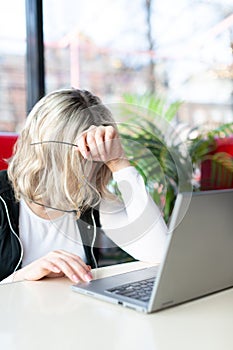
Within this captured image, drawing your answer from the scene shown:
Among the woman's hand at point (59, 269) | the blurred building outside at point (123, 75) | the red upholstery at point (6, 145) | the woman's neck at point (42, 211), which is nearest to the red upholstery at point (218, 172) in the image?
the blurred building outside at point (123, 75)

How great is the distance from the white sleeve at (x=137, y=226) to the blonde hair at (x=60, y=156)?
61 millimetres

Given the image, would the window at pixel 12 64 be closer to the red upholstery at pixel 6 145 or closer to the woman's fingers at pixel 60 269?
the red upholstery at pixel 6 145

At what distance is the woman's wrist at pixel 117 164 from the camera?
1289 mm

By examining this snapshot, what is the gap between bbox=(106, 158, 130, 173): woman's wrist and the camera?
4.23ft

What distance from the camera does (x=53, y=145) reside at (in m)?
1.16

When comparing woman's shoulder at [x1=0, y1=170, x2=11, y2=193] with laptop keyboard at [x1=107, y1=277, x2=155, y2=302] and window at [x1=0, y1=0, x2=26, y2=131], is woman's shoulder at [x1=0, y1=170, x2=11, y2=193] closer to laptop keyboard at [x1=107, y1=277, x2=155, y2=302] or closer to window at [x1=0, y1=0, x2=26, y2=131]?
laptop keyboard at [x1=107, y1=277, x2=155, y2=302]

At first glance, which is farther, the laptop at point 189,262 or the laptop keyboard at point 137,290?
the laptop keyboard at point 137,290

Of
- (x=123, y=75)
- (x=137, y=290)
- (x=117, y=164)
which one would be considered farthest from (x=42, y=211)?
(x=123, y=75)

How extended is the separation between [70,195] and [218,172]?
2368 mm

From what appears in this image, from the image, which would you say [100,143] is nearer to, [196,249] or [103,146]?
[103,146]

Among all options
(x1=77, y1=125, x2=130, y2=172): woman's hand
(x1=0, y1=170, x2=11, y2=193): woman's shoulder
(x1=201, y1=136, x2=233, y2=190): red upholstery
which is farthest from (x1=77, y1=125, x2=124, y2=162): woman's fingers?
(x1=201, y1=136, x2=233, y2=190): red upholstery

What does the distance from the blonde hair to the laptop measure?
0.26 metres

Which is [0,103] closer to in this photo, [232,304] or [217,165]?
[217,165]

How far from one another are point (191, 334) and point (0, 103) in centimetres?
230
